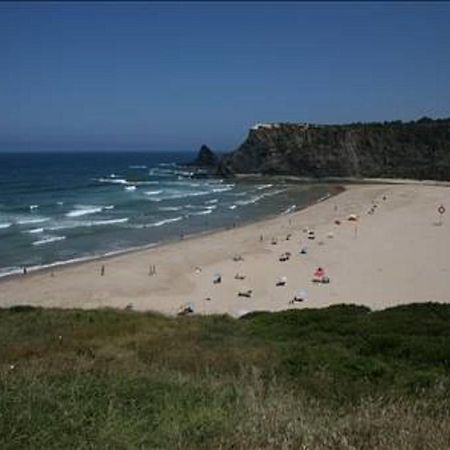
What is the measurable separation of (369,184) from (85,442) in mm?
84363

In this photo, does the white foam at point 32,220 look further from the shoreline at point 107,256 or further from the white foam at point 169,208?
the shoreline at point 107,256

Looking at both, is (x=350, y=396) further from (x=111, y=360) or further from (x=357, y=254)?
(x=357, y=254)

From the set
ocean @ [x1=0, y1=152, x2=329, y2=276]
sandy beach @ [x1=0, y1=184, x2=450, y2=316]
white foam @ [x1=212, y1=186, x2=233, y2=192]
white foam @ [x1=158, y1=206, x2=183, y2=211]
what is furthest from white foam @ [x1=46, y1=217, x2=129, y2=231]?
white foam @ [x1=212, y1=186, x2=233, y2=192]

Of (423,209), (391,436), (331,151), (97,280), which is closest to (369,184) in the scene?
(331,151)

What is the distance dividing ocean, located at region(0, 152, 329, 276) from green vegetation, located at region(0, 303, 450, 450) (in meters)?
19.2

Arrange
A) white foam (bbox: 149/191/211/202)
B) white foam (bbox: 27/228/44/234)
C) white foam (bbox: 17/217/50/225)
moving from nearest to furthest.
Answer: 1. white foam (bbox: 27/228/44/234)
2. white foam (bbox: 17/217/50/225)
3. white foam (bbox: 149/191/211/202)

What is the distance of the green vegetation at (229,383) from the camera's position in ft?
16.0

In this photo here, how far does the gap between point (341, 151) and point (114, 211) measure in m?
52.1

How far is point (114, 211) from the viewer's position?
5638 cm

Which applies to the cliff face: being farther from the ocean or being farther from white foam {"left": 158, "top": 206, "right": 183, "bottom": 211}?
white foam {"left": 158, "top": 206, "right": 183, "bottom": 211}

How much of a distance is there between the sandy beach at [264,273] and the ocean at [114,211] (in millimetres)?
3383

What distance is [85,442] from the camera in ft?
15.4

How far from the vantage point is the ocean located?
38.9 metres

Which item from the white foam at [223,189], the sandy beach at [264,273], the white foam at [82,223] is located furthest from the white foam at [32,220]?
the white foam at [223,189]
